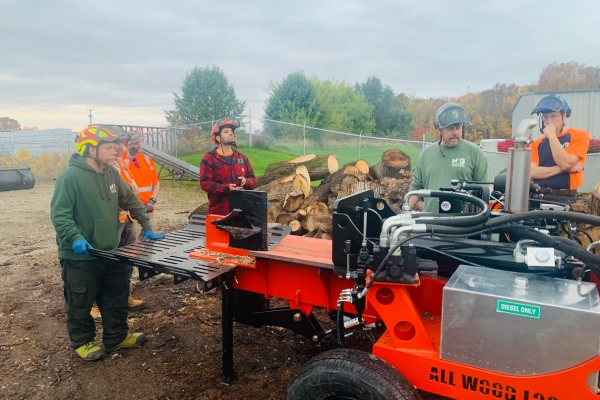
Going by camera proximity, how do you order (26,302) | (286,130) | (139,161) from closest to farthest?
(26,302), (139,161), (286,130)

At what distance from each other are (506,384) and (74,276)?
3069 mm

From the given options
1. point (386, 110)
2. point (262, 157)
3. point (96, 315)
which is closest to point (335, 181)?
point (96, 315)

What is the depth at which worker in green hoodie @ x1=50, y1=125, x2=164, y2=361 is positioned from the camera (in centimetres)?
341

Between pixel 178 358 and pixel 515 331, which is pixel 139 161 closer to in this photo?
pixel 178 358

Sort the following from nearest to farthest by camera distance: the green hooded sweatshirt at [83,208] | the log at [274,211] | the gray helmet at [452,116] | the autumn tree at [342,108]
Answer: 1. the green hooded sweatshirt at [83,208]
2. the gray helmet at [452,116]
3. the log at [274,211]
4. the autumn tree at [342,108]

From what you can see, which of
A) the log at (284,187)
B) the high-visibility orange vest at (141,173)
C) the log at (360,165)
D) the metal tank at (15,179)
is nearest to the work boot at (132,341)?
the high-visibility orange vest at (141,173)

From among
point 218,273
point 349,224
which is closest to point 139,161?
point 218,273

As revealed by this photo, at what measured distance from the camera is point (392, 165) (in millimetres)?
8023

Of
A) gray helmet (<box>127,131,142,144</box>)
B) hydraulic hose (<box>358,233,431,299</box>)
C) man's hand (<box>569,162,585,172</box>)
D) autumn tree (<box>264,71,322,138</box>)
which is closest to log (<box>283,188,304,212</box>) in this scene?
gray helmet (<box>127,131,142,144</box>)

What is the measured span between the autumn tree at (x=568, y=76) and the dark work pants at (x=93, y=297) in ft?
137

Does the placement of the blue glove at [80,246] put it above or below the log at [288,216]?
above

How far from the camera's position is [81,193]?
11.4 ft

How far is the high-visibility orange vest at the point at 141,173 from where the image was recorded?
523 centimetres

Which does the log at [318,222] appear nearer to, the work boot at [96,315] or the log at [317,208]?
the log at [317,208]
